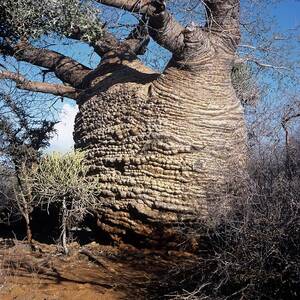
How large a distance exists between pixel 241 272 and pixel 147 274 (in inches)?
82.9

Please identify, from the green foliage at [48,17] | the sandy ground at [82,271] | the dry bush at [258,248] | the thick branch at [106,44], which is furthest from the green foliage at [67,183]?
the dry bush at [258,248]

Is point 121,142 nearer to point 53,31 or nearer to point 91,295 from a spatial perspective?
point 53,31

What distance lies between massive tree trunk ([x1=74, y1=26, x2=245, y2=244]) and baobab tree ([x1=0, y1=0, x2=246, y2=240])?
0.02 m

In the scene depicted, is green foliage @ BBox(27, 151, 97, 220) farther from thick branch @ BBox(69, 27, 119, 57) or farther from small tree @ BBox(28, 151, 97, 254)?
thick branch @ BBox(69, 27, 119, 57)

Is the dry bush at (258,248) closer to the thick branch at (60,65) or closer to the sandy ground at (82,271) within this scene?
the sandy ground at (82,271)

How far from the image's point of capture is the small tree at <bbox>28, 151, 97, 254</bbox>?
753cm

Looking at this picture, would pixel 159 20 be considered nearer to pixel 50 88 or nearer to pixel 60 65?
pixel 50 88

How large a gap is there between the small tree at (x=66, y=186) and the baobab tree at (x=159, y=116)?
0.90 feet

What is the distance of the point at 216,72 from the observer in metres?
8.02

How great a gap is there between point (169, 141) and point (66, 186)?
67.9 inches

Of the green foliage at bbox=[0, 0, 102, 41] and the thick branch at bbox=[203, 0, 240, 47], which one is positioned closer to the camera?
the green foliage at bbox=[0, 0, 102, 41]

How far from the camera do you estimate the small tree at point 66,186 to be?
753 cm

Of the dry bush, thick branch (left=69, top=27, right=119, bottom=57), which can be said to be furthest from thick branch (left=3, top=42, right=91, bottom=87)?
the dry bush

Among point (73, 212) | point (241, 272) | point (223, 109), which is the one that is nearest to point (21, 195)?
point (73, 212)
